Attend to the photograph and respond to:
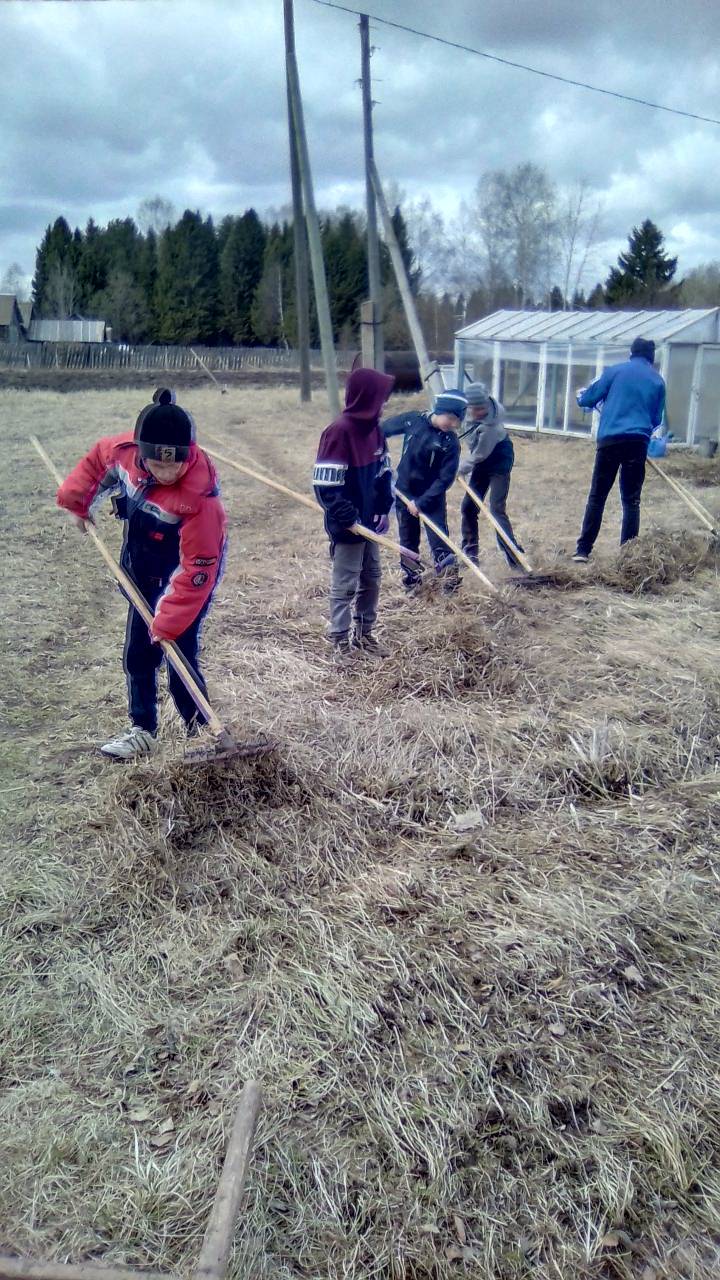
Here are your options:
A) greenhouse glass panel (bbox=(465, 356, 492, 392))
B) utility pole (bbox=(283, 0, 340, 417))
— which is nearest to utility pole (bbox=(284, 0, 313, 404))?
utility pole (bbox=(283, 0, 340, 417))

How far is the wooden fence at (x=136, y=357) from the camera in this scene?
3419cm

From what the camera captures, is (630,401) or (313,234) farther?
(313,234)

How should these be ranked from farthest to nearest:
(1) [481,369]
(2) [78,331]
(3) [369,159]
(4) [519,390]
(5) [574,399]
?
(2) [78,331] → (1) [481,369] → (4) [519,390] → (5) [574,399] → (3) [369,159]

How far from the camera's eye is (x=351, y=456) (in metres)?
5.25

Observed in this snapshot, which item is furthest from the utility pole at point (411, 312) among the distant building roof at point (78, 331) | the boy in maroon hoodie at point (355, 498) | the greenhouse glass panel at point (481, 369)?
the distant building roof at point (78, 331)

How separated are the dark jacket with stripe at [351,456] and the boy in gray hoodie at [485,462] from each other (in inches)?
81.4

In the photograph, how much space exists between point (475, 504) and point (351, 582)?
263 centimetres

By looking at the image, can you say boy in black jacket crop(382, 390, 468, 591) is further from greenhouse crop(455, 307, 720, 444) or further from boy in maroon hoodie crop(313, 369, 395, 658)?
greenhouse crop(455, 307, 720, 444)

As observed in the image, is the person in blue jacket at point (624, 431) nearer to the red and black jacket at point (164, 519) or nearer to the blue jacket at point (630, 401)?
the blue jacket at point (630, 401)

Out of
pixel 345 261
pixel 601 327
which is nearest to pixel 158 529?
pixel 601 327

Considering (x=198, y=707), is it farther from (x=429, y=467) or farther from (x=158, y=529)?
(x=429, y=467)

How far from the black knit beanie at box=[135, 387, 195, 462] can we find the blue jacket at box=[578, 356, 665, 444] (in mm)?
4699

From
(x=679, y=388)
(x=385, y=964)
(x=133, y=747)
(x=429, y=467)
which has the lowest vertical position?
(x=385, y=964)

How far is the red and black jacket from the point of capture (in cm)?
382
